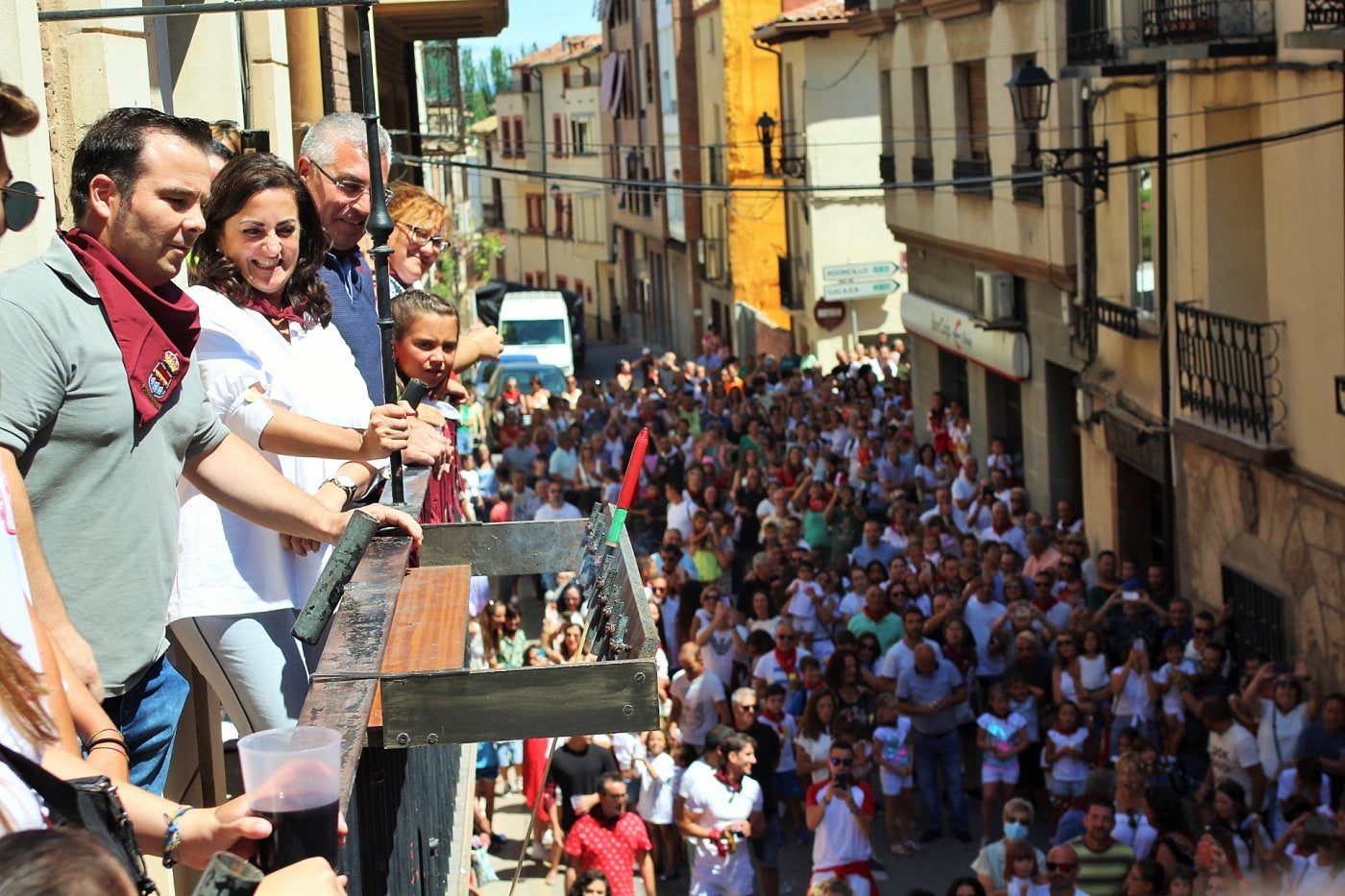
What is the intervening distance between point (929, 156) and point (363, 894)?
64.4 feet

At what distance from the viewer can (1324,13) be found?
A: 35.6 feet

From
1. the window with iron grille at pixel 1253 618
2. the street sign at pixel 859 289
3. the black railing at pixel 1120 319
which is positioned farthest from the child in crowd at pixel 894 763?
the street sign at pixel 859 289

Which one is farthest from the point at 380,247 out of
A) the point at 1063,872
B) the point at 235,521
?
the point at 1063,872

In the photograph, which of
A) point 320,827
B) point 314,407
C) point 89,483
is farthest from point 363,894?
point 314,407

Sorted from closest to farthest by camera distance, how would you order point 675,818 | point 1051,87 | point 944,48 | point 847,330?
point 675,818
point 1051,87
point 944,48
point 847,330

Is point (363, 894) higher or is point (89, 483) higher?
point (89, 483)

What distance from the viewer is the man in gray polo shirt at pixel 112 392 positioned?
285cm

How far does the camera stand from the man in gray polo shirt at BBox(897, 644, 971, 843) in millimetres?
11609

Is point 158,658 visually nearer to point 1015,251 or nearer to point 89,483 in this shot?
point 89,483

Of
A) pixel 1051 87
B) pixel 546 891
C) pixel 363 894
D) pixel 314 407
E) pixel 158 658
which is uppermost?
pixel 1051 87

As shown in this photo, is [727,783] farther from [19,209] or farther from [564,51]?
[564,51]

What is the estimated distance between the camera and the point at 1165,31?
12.8 m

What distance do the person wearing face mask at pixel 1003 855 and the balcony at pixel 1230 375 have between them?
3.95 meters

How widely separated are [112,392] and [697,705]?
909cm
